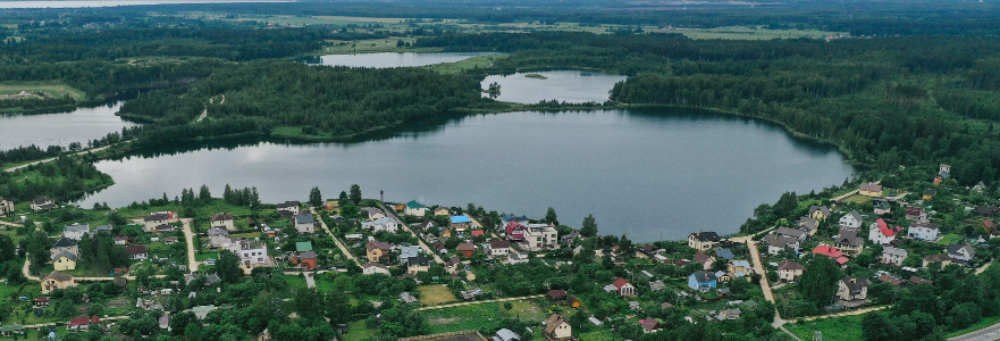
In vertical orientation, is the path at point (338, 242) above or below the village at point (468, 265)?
below

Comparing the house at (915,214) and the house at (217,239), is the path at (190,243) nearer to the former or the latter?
the house at (217,239)

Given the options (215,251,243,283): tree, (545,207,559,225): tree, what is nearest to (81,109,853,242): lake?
(545,207,559,225): tree

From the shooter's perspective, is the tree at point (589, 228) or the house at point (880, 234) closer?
the house at point (880, 234)

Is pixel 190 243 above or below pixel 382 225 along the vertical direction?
below

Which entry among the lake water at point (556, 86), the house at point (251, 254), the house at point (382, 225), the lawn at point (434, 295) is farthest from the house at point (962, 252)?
the lake water at point (556, 86)

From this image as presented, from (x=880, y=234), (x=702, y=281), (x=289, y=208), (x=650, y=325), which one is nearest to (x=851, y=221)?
(x=880, y=234)

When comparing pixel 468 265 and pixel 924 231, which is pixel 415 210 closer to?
pixel 468 265
